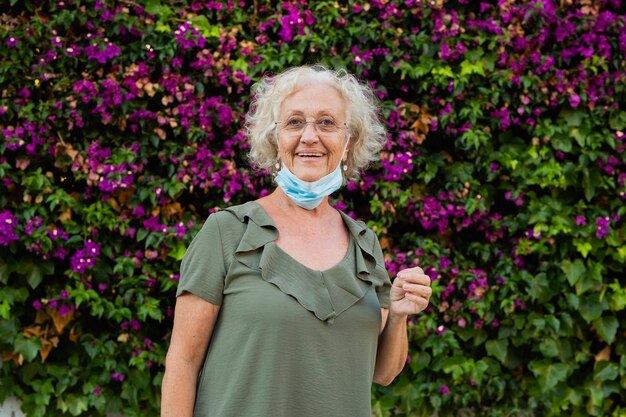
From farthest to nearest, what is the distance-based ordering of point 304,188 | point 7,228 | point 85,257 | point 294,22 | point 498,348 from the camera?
1. point 498,348
2. point 294,22
3. point 85,257
4. point 7,228
5. point 304,188

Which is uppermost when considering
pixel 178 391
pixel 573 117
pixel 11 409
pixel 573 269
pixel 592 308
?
pixel 178 391

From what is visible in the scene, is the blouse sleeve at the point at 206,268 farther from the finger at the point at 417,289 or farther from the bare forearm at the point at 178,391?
the finger at the point at 417,289

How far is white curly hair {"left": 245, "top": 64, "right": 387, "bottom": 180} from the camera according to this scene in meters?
2.33

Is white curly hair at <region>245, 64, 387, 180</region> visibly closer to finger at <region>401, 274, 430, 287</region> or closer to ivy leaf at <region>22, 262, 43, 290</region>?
finger at <region>401, 274, 430, 287</region>

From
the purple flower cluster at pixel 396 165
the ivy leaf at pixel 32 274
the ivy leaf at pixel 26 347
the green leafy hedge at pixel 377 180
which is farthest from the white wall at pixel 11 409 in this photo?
the purple flower cluster at pixel 396 165

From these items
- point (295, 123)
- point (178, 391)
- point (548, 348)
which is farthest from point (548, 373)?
point (178, 391)

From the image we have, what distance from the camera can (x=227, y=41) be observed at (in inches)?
167

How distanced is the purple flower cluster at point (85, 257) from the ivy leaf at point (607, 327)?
8.51 ft

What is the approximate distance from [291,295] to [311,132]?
0.46 meters

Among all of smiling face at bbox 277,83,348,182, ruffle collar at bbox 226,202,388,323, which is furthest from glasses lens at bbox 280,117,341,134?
ruffle collar at bbox 226,202,388,323

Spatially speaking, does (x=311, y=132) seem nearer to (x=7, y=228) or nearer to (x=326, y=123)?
(x=326, y=123)

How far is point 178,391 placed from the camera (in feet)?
6.91

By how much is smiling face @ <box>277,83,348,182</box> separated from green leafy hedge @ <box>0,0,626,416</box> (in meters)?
1.88

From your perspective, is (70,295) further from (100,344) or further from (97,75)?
(97,75)
